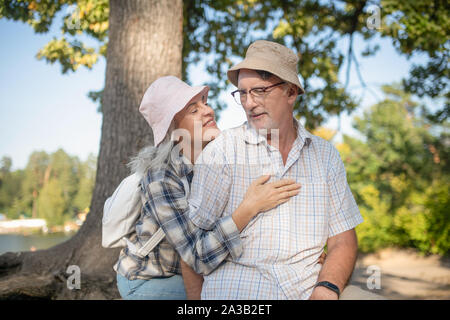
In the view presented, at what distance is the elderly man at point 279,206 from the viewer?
1952mm

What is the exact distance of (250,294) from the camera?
75.6 inches

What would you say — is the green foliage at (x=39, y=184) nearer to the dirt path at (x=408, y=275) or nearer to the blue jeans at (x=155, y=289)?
the dirt path at (x=408, y=275)

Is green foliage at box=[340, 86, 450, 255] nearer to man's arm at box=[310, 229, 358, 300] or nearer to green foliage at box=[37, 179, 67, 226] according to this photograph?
man's arm at box=[310, 229, 358, 300]

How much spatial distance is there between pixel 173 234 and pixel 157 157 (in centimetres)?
48

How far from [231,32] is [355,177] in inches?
491

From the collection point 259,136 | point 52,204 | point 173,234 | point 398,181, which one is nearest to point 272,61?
point 259,136

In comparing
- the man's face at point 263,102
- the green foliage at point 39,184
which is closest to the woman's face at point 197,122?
the man's face at point 263,102

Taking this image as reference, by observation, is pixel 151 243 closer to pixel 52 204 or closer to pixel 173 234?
pixel 173 234

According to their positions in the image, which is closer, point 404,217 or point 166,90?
point 166,90

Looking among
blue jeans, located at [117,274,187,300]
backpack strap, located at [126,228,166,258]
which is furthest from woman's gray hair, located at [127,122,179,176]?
blue jeans, located at [117,274,187,300]

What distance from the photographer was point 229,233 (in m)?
1.89

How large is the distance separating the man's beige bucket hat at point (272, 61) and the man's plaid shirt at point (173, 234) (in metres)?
0.68
